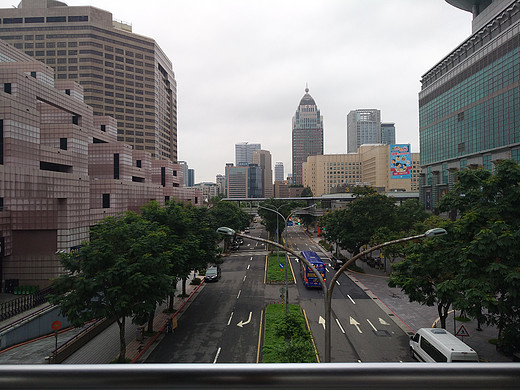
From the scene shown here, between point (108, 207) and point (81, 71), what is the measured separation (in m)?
58.3

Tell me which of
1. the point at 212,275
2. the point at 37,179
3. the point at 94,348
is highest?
the point at 37,179

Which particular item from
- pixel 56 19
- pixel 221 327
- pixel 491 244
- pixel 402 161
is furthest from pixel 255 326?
pixel 402 161

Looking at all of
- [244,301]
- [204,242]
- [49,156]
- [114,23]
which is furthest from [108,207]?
[114,23]

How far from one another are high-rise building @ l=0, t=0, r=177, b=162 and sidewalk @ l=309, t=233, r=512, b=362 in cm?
7111

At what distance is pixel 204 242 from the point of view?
975 inches

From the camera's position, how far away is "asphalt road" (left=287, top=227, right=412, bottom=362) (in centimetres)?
1670

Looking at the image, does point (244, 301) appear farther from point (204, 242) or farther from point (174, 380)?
point (174, 380)

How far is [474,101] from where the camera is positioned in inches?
2137

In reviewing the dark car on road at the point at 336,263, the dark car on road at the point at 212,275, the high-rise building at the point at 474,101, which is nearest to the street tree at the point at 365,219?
the dark car on road at the point at 336,263

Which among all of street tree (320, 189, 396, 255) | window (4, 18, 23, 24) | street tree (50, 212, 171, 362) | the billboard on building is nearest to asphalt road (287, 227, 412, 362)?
street tree (320, 189, 396, 255)

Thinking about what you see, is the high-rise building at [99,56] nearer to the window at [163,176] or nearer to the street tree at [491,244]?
the window at [163,176]

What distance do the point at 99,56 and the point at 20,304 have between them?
74.4 m

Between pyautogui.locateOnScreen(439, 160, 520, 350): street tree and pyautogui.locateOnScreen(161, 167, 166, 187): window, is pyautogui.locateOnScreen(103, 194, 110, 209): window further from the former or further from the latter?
pyautogui.locateOnScreen(439, 160, 520, 350): street tree

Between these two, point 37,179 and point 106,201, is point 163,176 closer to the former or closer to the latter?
point 106,201
